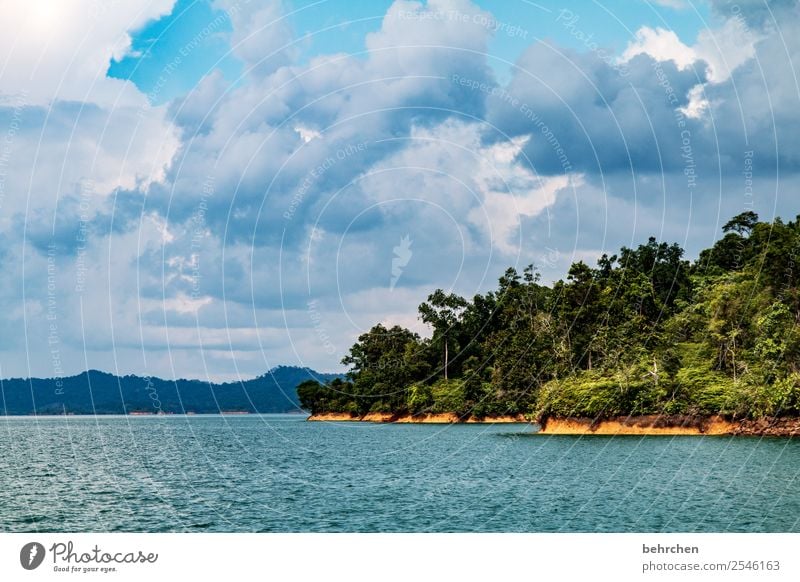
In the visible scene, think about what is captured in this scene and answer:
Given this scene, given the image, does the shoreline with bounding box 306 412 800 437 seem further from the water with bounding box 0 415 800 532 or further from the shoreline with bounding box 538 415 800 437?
the water with bounding box 0 415 800 532

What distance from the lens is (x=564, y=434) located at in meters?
117

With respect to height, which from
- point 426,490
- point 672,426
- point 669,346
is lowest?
point 426,490

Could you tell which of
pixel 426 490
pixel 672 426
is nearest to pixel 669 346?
pixel 672 426

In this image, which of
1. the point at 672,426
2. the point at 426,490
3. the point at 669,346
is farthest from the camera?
the point at 669,346

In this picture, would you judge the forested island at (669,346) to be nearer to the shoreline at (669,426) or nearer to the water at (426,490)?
the shoreline at (669,426)

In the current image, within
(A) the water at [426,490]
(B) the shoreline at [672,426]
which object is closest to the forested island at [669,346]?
(B) the shoreline at [672,426]

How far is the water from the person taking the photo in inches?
1716

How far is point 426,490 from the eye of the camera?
188 feet

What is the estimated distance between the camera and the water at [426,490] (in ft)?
143

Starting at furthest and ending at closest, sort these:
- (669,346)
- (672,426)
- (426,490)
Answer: (669,346) < (672,426) < (426,490)

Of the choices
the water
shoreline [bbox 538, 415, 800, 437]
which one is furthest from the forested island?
the water

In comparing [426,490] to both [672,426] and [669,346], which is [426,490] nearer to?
[672,426]
